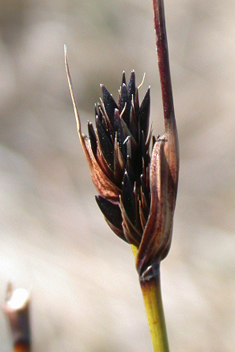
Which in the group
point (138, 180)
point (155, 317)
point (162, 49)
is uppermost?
point (162, 49)

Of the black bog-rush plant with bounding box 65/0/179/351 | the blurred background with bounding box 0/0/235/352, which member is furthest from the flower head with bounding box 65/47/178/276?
the blurred background with bounding box 0/0/235/352

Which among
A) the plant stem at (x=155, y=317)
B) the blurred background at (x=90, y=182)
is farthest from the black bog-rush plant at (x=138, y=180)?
the blurred background at (x=90, y=182)

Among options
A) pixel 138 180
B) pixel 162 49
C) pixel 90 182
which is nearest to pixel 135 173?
pixel 138 180

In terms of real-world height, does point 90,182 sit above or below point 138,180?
above

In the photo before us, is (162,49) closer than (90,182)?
Yes

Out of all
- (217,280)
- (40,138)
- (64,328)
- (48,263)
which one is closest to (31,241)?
(48,263)

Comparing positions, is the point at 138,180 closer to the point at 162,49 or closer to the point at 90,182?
the point at 162,49

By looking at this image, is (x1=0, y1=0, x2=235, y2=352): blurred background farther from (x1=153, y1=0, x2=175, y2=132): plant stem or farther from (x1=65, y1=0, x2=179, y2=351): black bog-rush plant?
(x1=153, y1=0, x2=175, y2=132): plant stem
